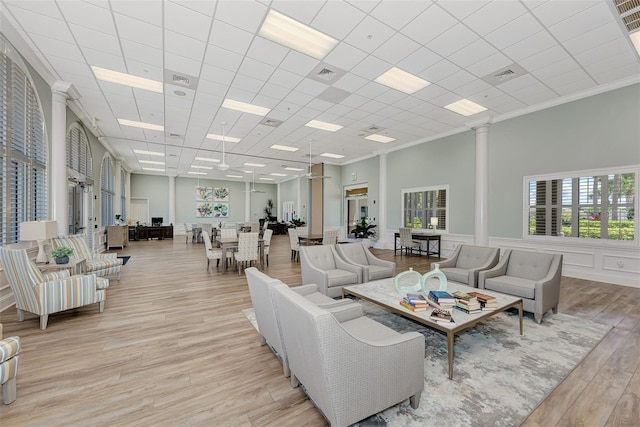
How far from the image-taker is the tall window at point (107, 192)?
8739 millimetres

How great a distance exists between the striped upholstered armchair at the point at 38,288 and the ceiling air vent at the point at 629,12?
7103mm

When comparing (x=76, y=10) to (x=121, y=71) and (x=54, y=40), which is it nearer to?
(x=54, y=40)

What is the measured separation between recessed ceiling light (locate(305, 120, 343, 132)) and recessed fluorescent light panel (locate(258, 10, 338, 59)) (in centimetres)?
287

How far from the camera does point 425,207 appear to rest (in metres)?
8.38

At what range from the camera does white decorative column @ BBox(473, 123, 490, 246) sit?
6.64 meters

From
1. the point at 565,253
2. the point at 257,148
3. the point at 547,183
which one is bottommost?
the point at 565,253

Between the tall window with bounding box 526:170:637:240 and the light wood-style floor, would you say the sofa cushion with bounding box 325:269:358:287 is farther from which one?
the tall window with bounding box 526:170:637:240

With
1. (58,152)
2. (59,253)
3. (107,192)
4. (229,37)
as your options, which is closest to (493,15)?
(229,37)

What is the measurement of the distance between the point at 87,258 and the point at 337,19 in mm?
5789

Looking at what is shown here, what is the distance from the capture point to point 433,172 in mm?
8055

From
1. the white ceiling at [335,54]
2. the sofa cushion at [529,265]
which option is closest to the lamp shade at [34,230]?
the white ceiling at [335,54]

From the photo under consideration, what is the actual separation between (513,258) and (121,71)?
6.95 meters

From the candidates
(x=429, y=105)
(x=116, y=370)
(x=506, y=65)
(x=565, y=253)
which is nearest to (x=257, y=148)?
(x=429, y=105)

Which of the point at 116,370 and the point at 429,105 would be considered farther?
the point at 429,105
